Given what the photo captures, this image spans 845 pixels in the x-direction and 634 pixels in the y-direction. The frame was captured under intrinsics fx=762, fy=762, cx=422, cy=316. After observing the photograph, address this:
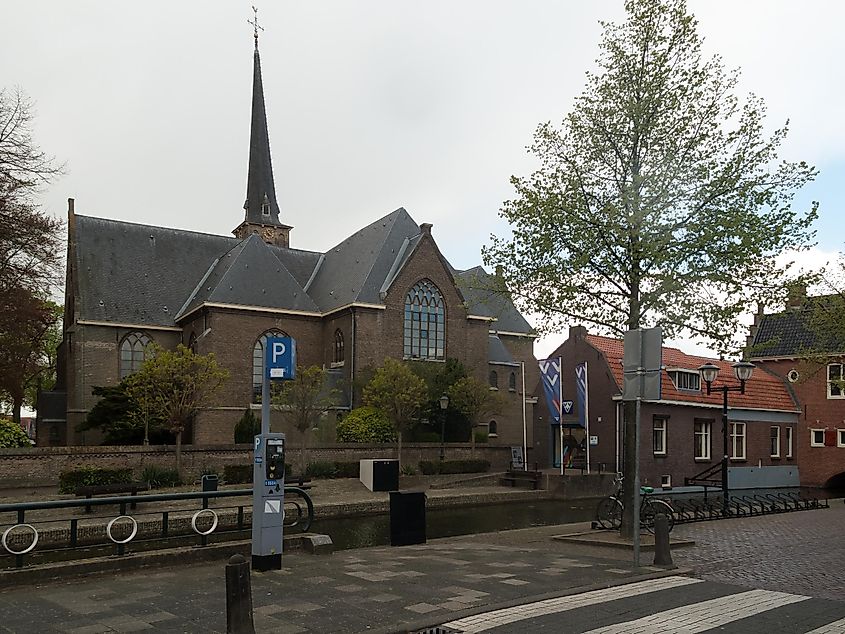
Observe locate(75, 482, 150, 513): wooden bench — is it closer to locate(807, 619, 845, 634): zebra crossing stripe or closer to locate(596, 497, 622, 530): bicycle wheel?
locate(596, 497, 622, 530): bicycle wheel

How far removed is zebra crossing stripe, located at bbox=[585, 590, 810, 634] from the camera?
7.68 meters

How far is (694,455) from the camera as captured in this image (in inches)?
1368

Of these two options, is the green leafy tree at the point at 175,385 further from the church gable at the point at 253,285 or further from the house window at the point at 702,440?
the house window at the point at 702,440

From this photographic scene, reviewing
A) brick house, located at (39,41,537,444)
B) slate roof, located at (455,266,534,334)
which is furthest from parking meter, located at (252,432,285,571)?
brick house, located at (39,41,537,444)

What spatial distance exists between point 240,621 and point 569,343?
103 ft

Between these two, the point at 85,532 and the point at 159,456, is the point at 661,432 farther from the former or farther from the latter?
the point at 85,532

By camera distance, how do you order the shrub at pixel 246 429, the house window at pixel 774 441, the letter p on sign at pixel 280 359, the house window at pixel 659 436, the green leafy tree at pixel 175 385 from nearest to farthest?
the letter p on sign at pixel 280 359 → the green leafy tree at pixel 175 385 → the house window at pixel 659 436 → the shrub at pixel 246 429 → the house window at pixel 774 441

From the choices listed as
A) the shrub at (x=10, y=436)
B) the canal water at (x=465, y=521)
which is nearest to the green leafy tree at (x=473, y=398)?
the canal water at (x=465, y=521)

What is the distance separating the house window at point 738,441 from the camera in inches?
1436

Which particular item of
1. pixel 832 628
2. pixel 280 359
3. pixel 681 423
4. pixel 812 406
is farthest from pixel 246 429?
pixel 832 628

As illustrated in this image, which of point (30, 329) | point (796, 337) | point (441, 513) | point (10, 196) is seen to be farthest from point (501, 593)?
point (796, 337)

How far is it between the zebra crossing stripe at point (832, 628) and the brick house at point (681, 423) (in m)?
23.5

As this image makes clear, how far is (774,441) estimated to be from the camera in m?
38.4

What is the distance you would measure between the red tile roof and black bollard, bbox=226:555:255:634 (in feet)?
90.2
